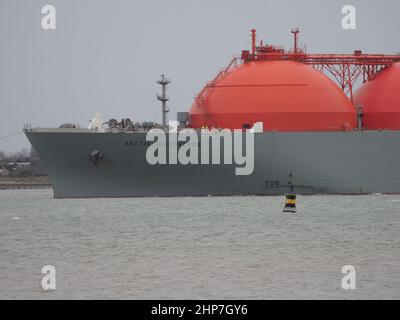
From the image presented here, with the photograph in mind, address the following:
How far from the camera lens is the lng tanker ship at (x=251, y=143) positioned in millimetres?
44219

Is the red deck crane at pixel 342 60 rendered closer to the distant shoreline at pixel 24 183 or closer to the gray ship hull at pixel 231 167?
the gray ship hull at pixel 231 167

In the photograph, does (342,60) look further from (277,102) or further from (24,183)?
(24,183)

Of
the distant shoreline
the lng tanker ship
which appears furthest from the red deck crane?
the distant shoreline

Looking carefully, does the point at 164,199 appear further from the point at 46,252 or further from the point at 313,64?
the point at 46,252

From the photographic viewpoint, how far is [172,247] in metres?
27.0

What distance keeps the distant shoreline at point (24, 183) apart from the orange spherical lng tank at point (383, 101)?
5056 centimetres

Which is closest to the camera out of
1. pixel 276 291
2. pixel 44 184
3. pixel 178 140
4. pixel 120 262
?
pixel 276 291

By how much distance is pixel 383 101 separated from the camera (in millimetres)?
49125

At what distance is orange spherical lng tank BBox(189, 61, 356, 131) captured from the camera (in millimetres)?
46625

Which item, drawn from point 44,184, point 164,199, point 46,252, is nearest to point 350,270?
point 46,252

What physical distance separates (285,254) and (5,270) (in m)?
7.02

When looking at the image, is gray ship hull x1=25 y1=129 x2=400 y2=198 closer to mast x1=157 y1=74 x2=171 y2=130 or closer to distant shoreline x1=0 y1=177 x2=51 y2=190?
mast x1=157 y1=74 x2=171 y2=130

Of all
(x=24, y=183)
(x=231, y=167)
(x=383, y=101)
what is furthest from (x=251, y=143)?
(x=24, y=183)

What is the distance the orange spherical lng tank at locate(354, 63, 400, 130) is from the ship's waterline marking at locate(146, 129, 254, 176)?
7.27 metres
